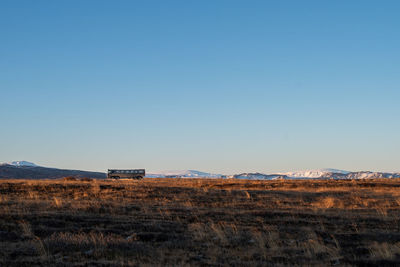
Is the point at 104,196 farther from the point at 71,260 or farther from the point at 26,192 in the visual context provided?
the point at 71,260

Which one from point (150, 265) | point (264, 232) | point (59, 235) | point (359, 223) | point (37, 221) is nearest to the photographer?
point (150, 265)

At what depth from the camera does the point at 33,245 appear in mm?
13211

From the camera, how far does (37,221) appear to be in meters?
18.3

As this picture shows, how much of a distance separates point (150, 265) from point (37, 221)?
9.53m

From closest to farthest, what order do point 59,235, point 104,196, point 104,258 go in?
point 104,258 → point 59,235 → point 104,196

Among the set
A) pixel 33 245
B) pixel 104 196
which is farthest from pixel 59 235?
pixel 104 196

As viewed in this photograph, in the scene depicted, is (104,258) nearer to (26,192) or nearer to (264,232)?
(264,232)

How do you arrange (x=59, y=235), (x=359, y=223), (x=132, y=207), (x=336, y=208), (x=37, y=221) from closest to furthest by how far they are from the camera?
(x=59, y=235) < (x=37, y=221) < (x=359, y=223) < (x=132, y=207) < (x=336, y=208)

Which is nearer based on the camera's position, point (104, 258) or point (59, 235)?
point (104, 258)

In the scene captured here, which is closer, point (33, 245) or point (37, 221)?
point (33, 245)

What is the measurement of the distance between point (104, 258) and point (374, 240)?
10.1 meters

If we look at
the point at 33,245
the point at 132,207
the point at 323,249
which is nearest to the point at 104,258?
the point at 33,245

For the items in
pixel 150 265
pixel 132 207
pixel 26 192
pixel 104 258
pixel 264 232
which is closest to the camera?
pixel 150 265

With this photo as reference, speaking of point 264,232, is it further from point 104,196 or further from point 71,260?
point 104,196
